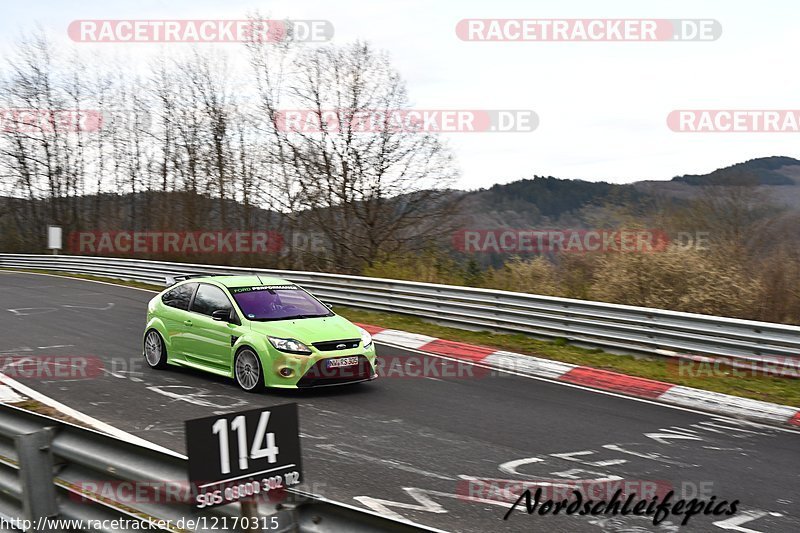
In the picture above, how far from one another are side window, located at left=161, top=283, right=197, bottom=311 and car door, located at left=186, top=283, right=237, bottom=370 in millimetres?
158

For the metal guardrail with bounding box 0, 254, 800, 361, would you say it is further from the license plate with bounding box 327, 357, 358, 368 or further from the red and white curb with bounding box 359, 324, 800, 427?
the license plate with bounding box 327, 357, 358, 368

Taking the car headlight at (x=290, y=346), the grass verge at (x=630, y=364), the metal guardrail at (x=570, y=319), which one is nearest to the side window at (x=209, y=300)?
the car headlight at (x=290, y=346)

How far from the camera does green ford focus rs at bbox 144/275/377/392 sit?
35.0ft

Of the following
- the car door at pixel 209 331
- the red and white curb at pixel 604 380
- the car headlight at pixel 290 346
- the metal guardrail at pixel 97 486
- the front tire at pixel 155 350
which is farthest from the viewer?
the front tire at pixel 155 350

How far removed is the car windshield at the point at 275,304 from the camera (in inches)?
449

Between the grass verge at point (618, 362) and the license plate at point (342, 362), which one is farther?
the grass verge at point (618, 362)

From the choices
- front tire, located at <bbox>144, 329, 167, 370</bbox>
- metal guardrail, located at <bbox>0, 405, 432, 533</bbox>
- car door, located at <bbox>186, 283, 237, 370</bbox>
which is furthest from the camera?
front tire, located at <bbox>144, 329, 167, 370</bbox>

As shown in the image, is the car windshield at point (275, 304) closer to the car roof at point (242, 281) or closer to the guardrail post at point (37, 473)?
the car roof at point (242, 281)

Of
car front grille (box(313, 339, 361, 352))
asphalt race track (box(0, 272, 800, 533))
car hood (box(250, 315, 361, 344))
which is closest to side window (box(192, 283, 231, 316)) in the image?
car hood (box(250, 315, 361, 344))

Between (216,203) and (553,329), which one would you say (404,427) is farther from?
(216,203)

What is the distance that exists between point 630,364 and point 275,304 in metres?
6.06

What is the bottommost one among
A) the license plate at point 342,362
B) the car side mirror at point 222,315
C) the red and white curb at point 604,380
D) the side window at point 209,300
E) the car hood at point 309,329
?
the red and white curb at point 604,380

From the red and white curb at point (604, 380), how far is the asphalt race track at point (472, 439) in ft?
1.75

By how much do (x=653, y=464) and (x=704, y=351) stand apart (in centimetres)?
563
